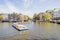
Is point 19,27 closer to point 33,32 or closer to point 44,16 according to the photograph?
point 33,32

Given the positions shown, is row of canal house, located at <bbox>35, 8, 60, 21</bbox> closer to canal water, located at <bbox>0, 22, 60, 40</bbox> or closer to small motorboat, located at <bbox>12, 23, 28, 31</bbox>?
canal water, located at <bbox>0, 22, 60, 40</bbox>

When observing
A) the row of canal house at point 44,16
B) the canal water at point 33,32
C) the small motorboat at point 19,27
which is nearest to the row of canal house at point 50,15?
the row of canal house at point 44,16

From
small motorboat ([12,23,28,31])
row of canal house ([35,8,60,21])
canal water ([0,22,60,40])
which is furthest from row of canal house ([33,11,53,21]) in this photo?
small motorboat ([12,23,28,31])

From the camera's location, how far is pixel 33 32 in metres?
3.16

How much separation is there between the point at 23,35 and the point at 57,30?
2.89 feet

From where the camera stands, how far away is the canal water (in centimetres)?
295

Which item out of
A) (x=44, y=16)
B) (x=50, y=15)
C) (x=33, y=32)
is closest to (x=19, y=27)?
(x=33, y=32)

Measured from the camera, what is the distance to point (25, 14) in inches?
130

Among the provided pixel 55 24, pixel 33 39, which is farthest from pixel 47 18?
pixel 33 39

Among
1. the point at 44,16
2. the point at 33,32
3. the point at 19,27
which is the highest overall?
the point at 44,16

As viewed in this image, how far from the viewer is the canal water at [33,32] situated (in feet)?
9.66

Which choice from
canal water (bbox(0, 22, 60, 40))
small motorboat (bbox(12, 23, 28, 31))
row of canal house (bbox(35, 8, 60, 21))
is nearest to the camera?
canal water (bbox(0, 22, 60, 40))

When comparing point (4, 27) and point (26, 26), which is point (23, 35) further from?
point (4, 27)

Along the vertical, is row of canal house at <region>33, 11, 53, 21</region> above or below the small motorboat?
above
